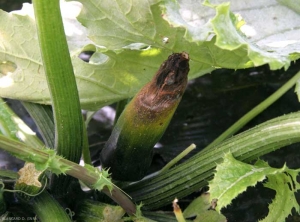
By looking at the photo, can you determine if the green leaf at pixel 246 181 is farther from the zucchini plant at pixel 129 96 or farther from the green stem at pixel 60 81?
the green stem at pixel 60 81

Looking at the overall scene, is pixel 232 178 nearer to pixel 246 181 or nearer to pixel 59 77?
pixel 246 181

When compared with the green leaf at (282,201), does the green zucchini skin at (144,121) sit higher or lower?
higher

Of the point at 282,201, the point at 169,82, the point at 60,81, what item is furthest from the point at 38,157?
the point at 282,201

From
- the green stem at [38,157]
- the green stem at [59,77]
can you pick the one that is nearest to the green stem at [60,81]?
the green stem at [59,77]

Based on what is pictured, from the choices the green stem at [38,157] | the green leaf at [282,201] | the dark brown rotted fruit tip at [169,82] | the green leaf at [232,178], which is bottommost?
the green leaf at [282,201]

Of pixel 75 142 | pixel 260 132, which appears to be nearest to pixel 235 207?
pixel 260 132

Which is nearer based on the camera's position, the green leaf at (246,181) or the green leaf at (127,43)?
the green leaf at (246,181)

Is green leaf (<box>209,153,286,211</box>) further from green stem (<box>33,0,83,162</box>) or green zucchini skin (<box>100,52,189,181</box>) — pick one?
green stem (<box>33,0,83,162</box>)
